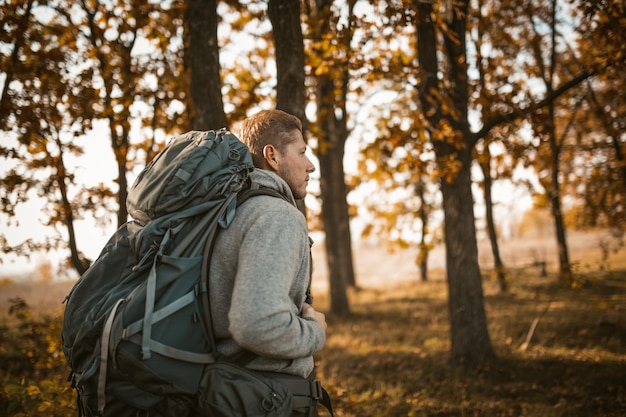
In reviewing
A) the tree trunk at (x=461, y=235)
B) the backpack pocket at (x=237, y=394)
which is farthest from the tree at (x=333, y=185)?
the backpack pocket at (x=237, y=394)

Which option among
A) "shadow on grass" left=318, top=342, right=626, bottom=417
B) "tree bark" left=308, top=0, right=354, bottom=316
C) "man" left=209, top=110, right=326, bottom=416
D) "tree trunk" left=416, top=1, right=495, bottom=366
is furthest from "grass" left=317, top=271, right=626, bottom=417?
"man" left=209, top=110, right=326, bottom=416

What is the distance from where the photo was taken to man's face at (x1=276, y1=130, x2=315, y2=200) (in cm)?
229

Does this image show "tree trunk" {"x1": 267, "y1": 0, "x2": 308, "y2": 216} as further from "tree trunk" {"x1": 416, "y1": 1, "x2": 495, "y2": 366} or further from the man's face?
"tree trunk" {"x1": 416, "y1": 1, "x2": 495, "y2": 366}

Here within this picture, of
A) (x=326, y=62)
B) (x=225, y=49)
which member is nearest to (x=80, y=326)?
(x=326, y=62)

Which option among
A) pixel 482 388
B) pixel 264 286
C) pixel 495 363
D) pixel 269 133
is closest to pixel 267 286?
pixel 264 286

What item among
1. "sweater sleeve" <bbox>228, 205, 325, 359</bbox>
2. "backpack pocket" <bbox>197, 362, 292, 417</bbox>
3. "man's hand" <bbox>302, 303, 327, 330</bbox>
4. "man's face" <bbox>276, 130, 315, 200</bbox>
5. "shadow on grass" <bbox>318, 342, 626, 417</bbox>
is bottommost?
"shadow on grass" <bbox>318, 342, 626, 417</bbox>

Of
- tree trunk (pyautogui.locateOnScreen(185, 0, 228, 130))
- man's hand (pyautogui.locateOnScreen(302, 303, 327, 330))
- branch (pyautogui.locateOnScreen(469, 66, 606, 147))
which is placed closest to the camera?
man's hand (pyautogui.locateOnScreen(302, 303, 327, 330))

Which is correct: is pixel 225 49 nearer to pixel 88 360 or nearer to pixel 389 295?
pixel 88 360

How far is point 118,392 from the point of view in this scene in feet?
5.86

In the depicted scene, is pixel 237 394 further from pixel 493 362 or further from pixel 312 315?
pixel 493 362

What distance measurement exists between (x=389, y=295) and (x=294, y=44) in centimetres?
1352

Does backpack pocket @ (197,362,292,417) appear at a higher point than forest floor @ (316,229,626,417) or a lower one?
higher

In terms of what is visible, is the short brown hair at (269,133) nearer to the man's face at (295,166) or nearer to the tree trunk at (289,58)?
the man's face at (295,166)

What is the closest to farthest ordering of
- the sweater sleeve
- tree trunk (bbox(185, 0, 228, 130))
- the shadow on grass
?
the sweater sleeve → tree trunk (bbox(185, 0, 228, 130)) → the shadow on grass
